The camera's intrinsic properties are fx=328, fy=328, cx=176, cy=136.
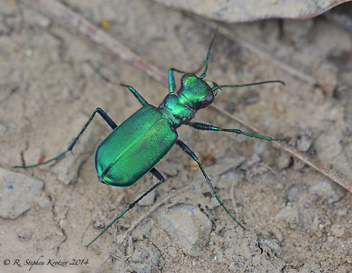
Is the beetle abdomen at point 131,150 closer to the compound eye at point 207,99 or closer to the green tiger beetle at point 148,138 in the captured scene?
the green tiger beetle at point 148,138

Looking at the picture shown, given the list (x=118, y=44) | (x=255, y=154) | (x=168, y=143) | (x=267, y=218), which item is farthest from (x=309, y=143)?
(x=118, y=44)

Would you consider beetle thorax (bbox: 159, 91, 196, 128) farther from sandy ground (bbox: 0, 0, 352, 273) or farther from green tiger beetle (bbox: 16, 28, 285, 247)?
sandy ground (bbox: 0, 0, 352, 273)

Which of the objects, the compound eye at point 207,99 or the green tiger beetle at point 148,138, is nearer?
the green tiger beetle at point 148,138

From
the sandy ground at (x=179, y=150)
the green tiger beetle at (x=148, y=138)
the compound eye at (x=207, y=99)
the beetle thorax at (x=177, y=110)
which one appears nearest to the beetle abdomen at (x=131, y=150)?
the green tiger beetle at (x=148, y=138)

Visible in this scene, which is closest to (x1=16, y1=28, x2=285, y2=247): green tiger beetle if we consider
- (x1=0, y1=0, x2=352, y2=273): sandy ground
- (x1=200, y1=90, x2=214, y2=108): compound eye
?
(x1=200, y1=90, x2=214, y2=108): compound eye

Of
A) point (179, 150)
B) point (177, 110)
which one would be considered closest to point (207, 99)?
point (177, 110)

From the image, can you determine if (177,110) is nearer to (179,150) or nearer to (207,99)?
(207,99)
